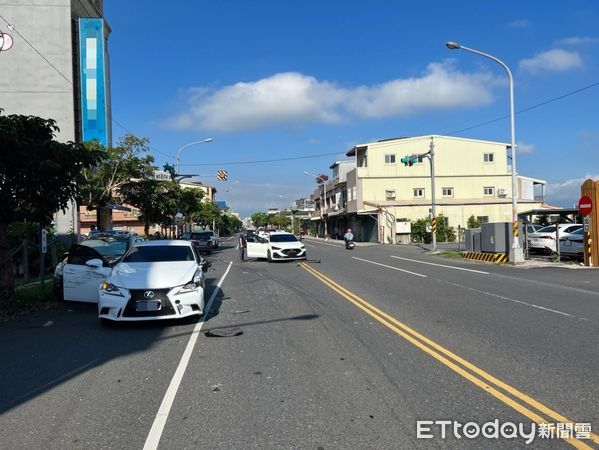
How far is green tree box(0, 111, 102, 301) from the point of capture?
11.3 m

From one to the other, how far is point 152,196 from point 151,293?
23.7 metres

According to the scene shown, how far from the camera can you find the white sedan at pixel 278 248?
26547 mm

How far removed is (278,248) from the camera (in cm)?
2655

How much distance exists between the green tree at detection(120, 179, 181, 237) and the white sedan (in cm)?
676

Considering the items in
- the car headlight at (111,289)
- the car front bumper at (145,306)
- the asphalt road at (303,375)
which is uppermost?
the car headlight at (111,289)

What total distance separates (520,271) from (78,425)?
62.6 ft

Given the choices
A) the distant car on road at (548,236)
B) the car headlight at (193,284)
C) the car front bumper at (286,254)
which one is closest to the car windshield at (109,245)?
the car headlight at (193,284)

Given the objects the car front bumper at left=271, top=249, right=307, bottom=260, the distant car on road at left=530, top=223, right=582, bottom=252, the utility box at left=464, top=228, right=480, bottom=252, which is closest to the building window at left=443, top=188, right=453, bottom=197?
the utility box at left=464, top=228, right=480, bottom=252

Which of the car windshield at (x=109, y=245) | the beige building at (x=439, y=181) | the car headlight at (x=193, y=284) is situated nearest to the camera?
the car headlight at (x=193, y=284)

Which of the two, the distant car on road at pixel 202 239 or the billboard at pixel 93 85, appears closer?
the billboard at pixel 93 85

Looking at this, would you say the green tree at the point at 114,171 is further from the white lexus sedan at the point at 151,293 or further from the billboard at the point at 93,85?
the white lexus sedan at the point at 151,293

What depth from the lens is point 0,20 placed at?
3059cm

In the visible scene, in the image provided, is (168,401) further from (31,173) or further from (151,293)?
(31,173)

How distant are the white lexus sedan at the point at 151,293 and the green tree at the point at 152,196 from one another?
20011 millimetres
